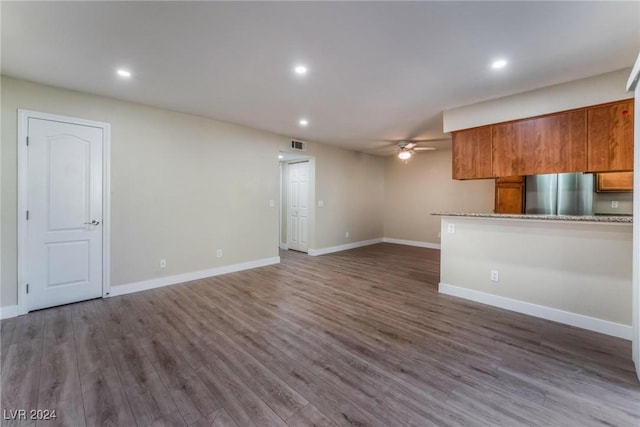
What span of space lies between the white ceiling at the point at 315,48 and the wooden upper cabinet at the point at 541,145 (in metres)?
0.44

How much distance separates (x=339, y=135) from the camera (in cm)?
552

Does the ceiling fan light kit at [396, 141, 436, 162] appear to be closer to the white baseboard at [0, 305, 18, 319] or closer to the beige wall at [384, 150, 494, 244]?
the beige wall at [384, 150, 494, 244]

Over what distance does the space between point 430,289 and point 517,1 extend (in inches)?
131

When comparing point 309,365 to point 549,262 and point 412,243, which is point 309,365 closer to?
point 549,262

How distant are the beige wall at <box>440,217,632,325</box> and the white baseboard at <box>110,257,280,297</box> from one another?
3.29 m

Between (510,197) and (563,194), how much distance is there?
77 centimetres

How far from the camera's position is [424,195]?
7410 mm

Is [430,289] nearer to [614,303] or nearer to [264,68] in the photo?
[614,303]

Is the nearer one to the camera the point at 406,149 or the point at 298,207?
the point at 406,149

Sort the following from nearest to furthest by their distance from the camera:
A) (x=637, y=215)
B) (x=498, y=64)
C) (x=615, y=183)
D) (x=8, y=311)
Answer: (x=637, y=215) < (x=498, y=64) < (x=8, y=311) < (x=615, y=183)

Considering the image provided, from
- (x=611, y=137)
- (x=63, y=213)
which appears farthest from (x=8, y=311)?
(x=611, y=137)

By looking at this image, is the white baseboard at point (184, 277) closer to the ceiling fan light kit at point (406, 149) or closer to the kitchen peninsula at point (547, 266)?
the kitchen peninsula at point (547, 266)

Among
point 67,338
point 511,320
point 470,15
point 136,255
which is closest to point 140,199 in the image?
point 136,255

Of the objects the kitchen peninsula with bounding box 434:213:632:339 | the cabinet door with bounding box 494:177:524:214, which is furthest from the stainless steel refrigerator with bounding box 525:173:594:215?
the kitchen peninsula with bounding box 434:213:632:339
